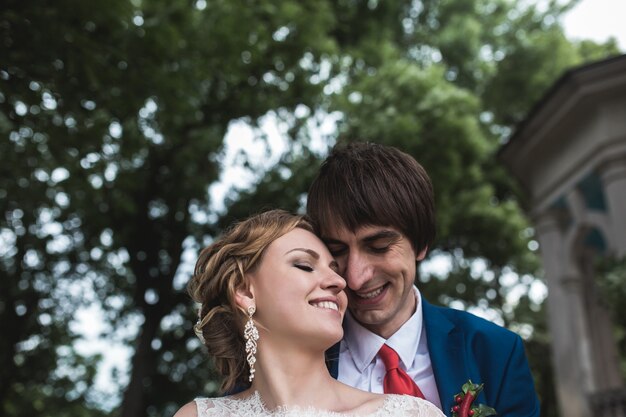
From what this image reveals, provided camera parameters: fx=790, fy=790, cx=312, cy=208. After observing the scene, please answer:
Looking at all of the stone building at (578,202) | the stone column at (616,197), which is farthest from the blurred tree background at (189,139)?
the stone column at (616,197)

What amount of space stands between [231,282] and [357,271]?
0.55m

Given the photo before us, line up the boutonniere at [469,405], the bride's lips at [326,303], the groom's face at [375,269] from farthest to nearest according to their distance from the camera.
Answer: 1. the groom's face at [375,269]
2. the bride's lips at [326,303]
3. the boutonniere at [469,405]

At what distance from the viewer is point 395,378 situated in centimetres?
349

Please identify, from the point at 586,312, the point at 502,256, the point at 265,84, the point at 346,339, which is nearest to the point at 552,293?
the point at 586,312

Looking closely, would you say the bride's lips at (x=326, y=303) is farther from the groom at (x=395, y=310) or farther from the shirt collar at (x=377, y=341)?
the shirt collar at (x=377, y=341)

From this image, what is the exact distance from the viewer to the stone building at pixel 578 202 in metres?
12.0

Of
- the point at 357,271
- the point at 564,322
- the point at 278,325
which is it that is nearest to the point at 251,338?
the point at 278,325

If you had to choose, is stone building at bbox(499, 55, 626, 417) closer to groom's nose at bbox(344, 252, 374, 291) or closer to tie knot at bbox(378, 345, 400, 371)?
tie knot at bbox(378, 345, 400, 371)

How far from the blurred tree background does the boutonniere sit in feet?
15.8

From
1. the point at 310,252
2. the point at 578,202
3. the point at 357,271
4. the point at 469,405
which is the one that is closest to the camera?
the point at 469,405

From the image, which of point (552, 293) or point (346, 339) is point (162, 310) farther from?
point (346, 339)

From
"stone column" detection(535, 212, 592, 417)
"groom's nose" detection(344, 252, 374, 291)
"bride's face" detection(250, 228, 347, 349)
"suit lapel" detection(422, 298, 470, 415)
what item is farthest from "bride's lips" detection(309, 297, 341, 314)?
"stone column" detection(535, 212, 592, 417)

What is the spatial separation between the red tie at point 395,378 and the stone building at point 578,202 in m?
8.47

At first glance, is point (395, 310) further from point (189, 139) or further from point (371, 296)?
point (189, 139)
